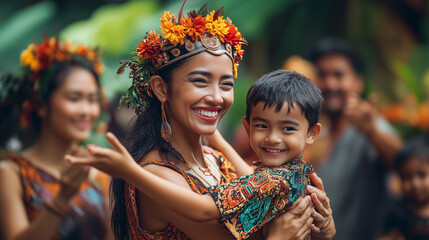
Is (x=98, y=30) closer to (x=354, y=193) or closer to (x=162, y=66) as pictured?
(x=354, y=193)

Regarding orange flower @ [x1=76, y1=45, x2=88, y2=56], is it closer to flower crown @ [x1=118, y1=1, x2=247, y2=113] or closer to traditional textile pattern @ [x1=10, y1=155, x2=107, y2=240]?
traditional textile pattern @ [x1=10, y1=155, x2=107, y2=240]

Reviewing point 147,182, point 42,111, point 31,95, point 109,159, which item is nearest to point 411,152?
point 42,111

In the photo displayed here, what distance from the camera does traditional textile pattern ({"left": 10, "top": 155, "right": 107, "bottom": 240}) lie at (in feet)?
14.6

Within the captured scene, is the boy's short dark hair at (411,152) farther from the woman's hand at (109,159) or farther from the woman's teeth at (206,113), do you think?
the woman's hand at (109,159)

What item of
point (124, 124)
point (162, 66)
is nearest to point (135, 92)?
point (162, 66)

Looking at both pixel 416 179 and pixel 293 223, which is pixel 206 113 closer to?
pixel 293 223

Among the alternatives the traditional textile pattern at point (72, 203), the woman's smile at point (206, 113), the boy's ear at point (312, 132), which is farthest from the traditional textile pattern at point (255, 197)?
the traditional textile pattern at point (72, 203)

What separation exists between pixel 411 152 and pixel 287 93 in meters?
3.23

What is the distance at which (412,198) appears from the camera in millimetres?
5355

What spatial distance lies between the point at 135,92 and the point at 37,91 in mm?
2270

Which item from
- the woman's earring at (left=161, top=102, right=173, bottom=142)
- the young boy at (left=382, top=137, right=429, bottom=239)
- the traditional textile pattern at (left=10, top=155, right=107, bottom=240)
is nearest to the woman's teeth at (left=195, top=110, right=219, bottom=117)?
the woman's earring at (left=161, top=102, right=173, bottom=142)

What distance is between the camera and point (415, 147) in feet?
18.4

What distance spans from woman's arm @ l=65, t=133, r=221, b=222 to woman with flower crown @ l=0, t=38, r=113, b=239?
7.66 ft

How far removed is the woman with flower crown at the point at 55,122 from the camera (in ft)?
14.9
